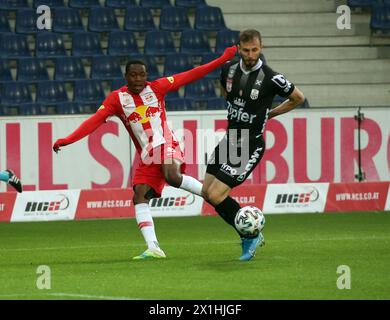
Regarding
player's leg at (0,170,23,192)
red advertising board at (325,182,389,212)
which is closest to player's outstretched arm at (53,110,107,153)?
player's leg at (0,170,23,192)

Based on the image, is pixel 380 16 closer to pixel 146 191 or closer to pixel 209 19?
pixel 209 19

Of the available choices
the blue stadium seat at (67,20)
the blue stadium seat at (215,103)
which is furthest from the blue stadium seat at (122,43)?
the blue stadium seat at (215,103)

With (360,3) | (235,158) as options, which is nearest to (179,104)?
(360,3)

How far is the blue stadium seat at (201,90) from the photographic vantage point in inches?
864

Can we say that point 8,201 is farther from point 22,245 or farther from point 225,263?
point 225,263

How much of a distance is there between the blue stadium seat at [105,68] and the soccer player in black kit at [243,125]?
36.2ft

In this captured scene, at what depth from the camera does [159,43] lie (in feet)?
74.1

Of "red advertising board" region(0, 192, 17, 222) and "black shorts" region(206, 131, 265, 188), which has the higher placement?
"black shorts" region(206, 131, 265, 188)

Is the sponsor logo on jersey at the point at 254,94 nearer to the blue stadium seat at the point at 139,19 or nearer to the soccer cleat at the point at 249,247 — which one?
the soccer cleat at the point at 249,247

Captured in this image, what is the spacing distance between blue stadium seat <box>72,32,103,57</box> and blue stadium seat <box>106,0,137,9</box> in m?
0.84

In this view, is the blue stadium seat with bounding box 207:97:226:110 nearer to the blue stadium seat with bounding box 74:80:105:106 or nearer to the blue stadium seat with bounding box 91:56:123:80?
the blue stadium seat with bounding box 91:56:123:80

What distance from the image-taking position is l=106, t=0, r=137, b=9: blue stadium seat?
22.9 m

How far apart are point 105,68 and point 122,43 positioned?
765 mm
